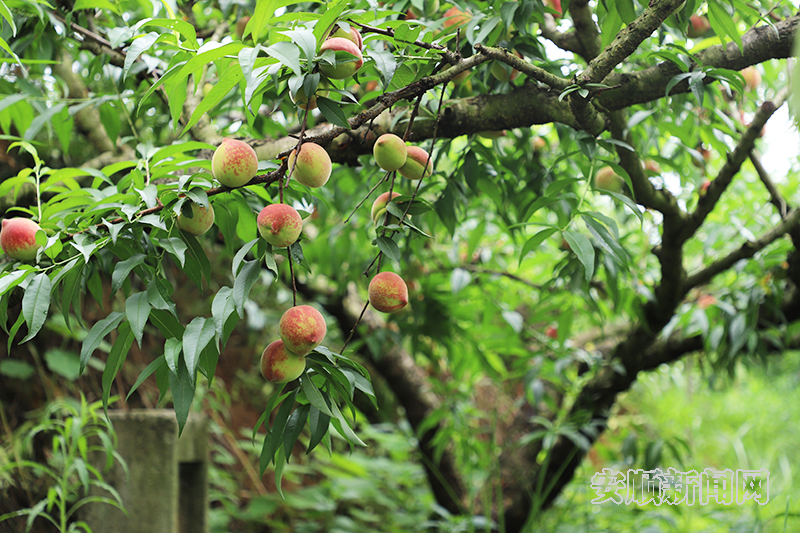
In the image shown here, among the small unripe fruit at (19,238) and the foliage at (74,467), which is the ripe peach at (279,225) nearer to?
the small unripe fruit at (19,238)

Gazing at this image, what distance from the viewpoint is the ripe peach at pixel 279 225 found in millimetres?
509

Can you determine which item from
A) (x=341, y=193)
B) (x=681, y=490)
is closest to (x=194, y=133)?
(x=341, y=193)

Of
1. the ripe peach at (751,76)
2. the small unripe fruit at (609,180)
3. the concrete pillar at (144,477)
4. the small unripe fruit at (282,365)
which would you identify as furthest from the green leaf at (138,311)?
the ripe peach at (751,76)

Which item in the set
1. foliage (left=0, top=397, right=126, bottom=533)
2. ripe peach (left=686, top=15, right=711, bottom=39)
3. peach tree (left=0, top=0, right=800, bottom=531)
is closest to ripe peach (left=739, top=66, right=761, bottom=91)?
peach tree (left=0, top=0, right=800, bottom=531)

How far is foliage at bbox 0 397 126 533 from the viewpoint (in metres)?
0.87

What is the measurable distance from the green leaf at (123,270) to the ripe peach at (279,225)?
0.15 m

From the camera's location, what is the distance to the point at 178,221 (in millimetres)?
588

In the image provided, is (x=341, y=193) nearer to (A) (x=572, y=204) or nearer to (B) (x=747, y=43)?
(A) (x=572, y=204)

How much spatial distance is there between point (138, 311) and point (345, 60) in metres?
0.32

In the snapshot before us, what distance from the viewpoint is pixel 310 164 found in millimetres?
534

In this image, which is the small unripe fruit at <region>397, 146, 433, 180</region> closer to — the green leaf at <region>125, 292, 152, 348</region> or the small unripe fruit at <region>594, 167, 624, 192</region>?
the green leaf at <region>125, 292, 152, 348</region>

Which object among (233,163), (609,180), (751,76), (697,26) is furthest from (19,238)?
(751,76)

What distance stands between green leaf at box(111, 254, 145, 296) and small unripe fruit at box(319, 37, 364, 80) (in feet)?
0.91

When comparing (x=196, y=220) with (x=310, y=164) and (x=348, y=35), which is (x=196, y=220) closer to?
(x=310, y=164)
